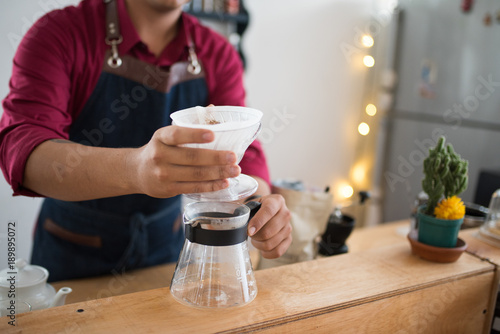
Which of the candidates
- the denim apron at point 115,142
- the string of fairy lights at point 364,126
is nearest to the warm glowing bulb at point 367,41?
the string of fairy lights at point 364,126

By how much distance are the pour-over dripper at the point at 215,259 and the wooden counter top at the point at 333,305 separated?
24 millimetres

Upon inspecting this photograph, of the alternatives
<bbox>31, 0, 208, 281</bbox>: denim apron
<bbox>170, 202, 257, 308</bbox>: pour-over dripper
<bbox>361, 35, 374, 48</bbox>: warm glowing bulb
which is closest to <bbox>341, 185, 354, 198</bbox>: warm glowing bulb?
<bbox>361, 35, 374, 48</bbox>: warm glowing bulb

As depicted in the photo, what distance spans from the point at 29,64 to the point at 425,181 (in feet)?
3.54

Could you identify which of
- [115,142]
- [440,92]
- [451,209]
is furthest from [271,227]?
[440,92]

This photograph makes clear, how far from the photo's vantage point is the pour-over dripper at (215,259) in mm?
806

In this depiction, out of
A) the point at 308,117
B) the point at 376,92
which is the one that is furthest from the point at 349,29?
the point at 308,117

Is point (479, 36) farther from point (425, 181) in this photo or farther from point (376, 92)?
point (425, 181)

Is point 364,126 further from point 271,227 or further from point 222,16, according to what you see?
point 271,227

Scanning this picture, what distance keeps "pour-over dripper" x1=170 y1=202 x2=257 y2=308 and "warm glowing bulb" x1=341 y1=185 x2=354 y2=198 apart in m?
3.01

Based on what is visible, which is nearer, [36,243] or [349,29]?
[36,243]

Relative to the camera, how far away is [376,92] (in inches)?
143

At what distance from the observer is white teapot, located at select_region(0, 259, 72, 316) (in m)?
0.85

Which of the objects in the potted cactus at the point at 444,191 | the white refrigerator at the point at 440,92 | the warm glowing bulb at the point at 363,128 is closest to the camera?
the potted cactus at the point at 444,191

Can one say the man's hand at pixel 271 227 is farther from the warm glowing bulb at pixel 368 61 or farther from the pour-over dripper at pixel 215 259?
the warm glowing bulb at pixel 368 61
